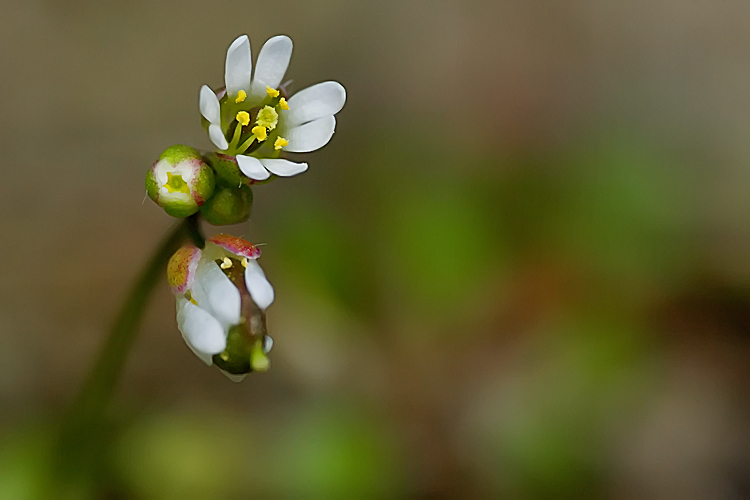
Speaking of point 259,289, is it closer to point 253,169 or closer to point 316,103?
point 253,169

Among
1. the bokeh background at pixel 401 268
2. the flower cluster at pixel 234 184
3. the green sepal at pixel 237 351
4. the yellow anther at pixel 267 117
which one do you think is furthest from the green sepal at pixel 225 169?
the bokeh background at pixel 401 268

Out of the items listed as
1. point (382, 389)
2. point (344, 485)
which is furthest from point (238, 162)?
point (382, 389)

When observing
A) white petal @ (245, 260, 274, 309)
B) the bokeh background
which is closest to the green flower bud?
white petal @ (245, 260, 274, 309)

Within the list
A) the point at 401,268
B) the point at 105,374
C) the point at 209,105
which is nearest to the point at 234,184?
the point at 209,105

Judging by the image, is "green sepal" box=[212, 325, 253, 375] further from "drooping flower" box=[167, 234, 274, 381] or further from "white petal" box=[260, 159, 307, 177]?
"white petal" box=[260, 159, 307, 177]

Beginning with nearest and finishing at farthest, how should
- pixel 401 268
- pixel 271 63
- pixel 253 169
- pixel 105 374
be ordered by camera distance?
pixel 253 169 < pixel 271 63 < pixel 105 374 < pixel 401 268

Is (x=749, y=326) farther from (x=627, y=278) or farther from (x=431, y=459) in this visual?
(x=431, y=459)
